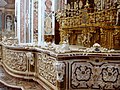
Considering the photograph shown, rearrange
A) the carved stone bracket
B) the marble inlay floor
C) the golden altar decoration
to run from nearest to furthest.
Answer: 1. the carved stone bracket
2. the marble inlay floor
3. the golden altar decoration

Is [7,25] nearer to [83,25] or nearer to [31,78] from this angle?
[83,25]

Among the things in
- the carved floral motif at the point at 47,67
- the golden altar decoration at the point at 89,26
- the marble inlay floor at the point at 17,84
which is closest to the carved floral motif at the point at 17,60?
the marble inlay floor at the point at 17,84

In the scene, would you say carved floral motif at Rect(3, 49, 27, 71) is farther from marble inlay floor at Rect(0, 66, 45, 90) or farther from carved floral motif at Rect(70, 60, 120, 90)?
carved floral motif at Rect(70, 60, 120, 90)

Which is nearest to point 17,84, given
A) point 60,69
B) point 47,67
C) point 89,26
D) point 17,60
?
point 17,60

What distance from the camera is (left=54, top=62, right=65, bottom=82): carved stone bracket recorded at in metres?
4.21

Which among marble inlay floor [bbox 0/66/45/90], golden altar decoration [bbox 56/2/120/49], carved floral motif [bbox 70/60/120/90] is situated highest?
golden altar decoration [bbox 56/2/120/49]

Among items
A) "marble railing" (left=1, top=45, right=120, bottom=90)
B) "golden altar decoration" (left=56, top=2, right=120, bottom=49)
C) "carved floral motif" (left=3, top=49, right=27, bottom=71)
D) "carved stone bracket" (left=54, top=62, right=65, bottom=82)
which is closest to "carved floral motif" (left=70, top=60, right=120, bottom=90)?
"marble railing" (left=1, top=45, right=120, bottom=90)

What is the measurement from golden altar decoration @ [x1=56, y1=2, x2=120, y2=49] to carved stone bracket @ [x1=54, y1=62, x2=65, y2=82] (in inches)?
115

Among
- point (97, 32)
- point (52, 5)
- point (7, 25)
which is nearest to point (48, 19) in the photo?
point (52, 5)

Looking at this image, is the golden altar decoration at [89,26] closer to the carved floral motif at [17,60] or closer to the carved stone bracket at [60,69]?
the carved floral motif at [17,60]

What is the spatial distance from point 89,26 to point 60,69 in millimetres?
4702

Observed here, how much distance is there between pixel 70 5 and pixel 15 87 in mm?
6192

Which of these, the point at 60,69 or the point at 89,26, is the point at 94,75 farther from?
the point at 89,26

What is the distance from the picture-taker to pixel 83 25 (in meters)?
9.24
